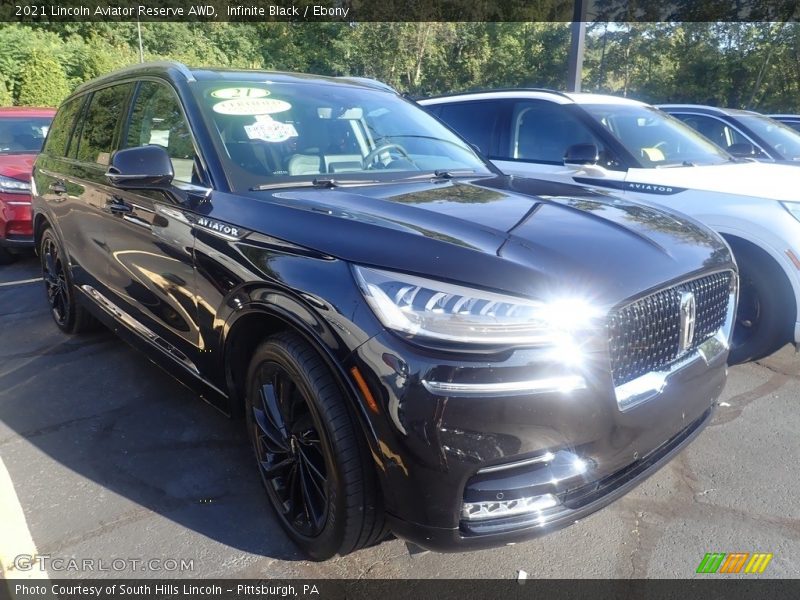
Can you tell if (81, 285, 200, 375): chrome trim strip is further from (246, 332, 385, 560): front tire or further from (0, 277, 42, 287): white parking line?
(0, 277, 42, 287): white parking line

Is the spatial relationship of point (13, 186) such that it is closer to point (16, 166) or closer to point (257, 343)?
point (16, 166)

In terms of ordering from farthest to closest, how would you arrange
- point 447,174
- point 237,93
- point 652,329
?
point 447,174
point 237,93
point 652,329

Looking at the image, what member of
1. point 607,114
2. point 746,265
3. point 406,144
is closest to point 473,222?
point 406,144

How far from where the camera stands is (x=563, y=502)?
6.17 feet

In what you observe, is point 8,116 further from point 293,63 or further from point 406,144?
point 293,63

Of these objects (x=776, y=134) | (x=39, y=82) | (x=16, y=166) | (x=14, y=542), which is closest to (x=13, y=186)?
(x=16, y=166)

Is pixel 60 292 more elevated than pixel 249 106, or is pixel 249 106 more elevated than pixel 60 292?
pixel 249 106

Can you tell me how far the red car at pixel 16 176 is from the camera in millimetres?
6535

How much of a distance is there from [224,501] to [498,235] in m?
1.66

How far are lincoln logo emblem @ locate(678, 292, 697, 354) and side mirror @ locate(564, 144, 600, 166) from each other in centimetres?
254

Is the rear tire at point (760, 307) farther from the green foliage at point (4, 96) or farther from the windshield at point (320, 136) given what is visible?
the green foliage at point (4, 96)

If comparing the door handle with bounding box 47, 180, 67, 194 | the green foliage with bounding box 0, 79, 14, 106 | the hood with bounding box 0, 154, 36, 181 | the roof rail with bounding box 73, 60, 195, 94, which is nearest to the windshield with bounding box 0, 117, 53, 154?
the hood with bounding box 0, 154, 36, 181

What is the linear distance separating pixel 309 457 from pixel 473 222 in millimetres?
1021

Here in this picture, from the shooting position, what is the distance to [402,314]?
1.83 metres
